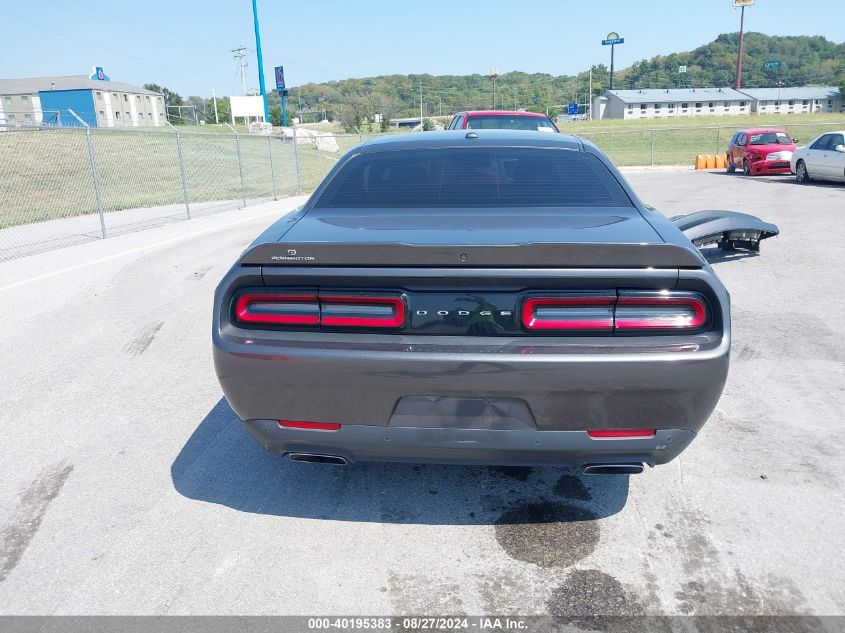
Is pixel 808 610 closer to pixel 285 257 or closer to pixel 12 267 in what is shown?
pixel 285 257

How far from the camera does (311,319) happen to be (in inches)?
102

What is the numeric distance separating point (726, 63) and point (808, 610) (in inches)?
7241

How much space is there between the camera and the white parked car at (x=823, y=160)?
17969mm

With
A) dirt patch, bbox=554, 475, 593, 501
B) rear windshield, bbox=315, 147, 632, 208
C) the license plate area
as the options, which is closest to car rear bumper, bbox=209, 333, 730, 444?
the license plate area

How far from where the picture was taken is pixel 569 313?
8.13 ft

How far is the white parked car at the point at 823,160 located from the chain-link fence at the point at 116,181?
15489 millimetres

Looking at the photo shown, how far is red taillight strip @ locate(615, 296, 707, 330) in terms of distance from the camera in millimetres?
2461

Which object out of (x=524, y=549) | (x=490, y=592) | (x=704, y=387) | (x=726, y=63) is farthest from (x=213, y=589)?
(x=726, y=63)

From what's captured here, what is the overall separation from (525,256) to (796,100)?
146m

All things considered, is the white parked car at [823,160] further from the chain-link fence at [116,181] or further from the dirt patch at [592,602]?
the dirt patch at [592,602]

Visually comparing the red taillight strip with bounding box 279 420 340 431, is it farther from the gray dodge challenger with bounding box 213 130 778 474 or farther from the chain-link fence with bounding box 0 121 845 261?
the chain-link fence with bounding box 0 121 845 261

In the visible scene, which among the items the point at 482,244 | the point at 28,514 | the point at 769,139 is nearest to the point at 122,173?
the point at 28,514

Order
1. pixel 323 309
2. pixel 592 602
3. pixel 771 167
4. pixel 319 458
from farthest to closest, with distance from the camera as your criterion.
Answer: pixel 771 167, pixel 319 458, pixel 323 309, pixel 592 602

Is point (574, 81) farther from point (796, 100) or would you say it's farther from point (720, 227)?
point (720, 227)
